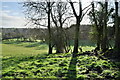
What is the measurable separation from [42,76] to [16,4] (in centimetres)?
1923

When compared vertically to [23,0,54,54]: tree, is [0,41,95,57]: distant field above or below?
below

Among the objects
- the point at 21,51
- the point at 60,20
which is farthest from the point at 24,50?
the point at 60,20

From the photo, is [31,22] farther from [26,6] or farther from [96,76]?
[96,76]

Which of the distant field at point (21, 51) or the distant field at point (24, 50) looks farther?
the distant field at point (24, 50)

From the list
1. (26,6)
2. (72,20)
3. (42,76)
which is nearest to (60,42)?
(72,20)

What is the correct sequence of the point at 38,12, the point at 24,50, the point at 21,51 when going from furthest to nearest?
the point at 24,50 → the point at 21,51 → the point at 38,12

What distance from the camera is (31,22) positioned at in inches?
942

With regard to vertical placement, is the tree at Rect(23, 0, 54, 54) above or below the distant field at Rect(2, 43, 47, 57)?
above

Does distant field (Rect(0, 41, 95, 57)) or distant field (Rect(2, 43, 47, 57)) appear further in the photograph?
distant field (Rect(0, 41, 95, 57))

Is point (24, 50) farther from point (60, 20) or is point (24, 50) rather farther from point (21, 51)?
point (60, 20)

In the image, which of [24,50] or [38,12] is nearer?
[38,12]

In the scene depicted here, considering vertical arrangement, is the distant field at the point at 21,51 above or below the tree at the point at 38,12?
below

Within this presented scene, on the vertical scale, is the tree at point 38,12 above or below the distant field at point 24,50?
above

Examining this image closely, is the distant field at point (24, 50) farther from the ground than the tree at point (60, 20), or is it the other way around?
the tree at point (60, 20)
